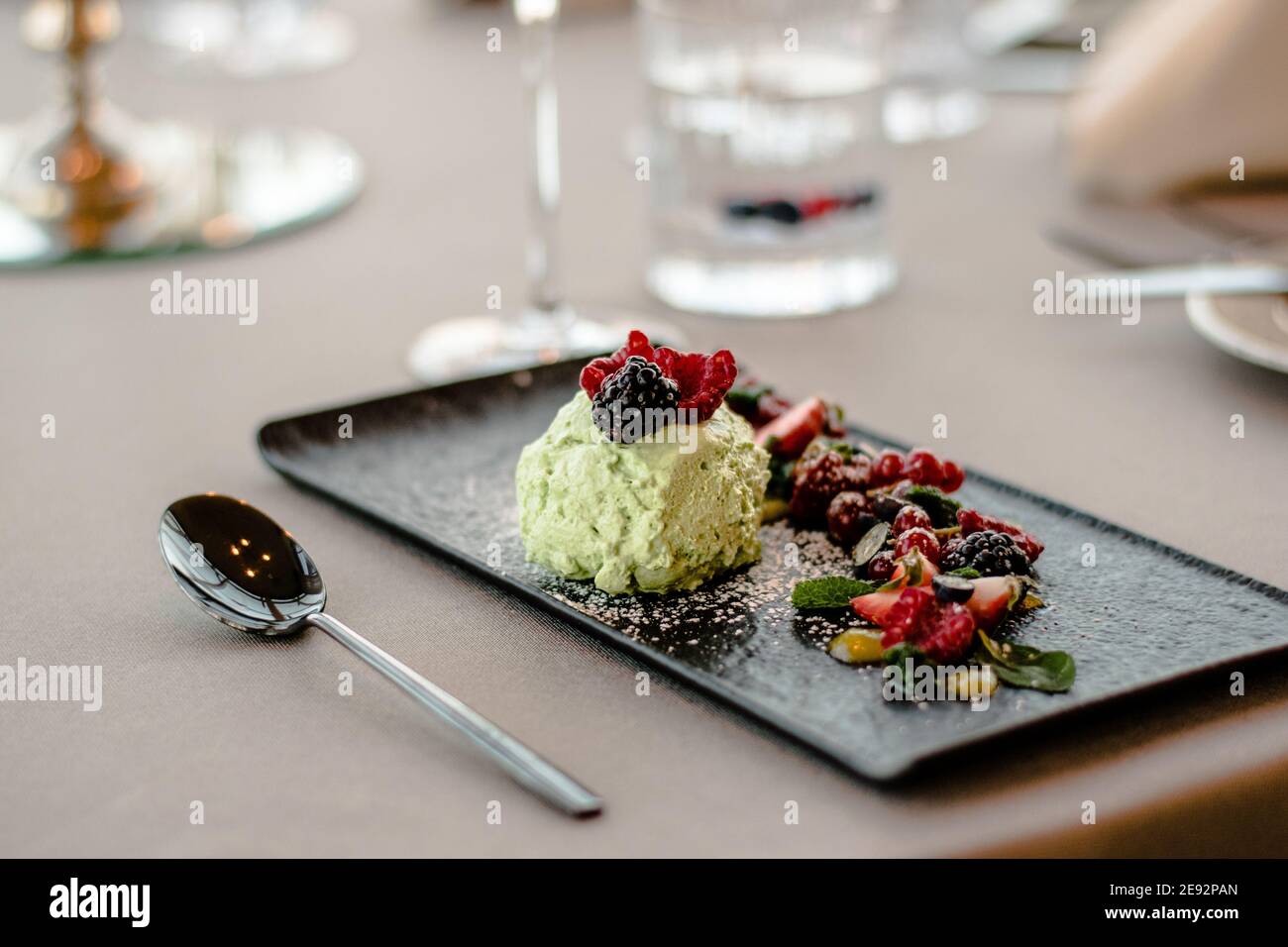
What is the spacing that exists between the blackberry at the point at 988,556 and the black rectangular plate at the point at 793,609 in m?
0.02

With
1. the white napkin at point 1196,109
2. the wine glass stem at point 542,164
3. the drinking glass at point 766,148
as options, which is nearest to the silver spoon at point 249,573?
the wine glass stem at point 542,164

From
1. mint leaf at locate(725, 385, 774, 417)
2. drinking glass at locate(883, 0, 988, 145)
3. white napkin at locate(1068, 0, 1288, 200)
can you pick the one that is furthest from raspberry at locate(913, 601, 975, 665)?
drinking glass at locate(883, 0, 988, 145)

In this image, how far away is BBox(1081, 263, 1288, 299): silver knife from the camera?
3.22 feet

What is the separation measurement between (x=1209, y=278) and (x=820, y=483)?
435mm

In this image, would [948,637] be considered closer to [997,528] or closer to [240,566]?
[997,528]

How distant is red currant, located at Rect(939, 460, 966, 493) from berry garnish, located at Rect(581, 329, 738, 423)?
0.37 feet

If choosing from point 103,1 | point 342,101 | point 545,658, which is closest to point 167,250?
point 103,1

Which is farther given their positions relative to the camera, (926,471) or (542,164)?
(542,164)

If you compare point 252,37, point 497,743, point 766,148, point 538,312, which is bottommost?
point 497,743

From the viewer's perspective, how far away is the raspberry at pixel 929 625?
589 mm

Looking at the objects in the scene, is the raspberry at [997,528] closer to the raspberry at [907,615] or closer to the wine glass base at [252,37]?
the raspberry at [907,615]

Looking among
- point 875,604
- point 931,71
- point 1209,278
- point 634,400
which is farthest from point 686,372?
point 931,71

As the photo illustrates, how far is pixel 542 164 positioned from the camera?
3.37ft
